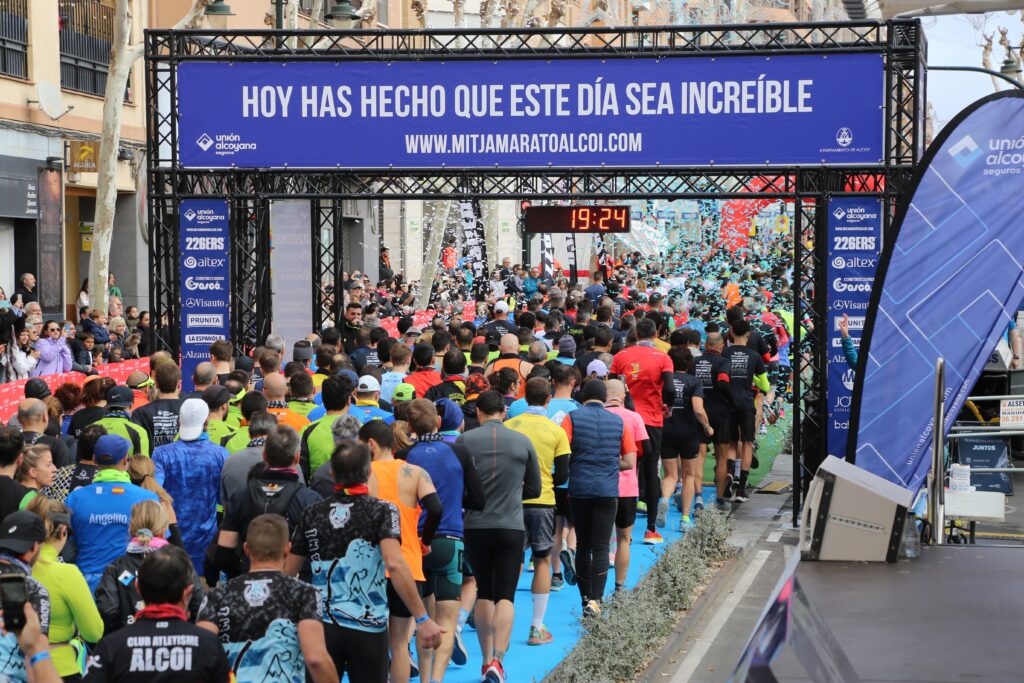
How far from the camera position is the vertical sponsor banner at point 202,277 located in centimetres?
1642

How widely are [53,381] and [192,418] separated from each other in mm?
8277

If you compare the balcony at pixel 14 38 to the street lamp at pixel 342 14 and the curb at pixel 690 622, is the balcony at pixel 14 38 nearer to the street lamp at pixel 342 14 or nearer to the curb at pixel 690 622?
the street lamp at pixel 342 14

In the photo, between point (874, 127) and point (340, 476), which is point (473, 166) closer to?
point (874, 127)

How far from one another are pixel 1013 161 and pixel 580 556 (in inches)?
170

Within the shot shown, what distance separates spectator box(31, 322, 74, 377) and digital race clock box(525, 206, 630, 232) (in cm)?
664

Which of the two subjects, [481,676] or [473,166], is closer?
[481,676]

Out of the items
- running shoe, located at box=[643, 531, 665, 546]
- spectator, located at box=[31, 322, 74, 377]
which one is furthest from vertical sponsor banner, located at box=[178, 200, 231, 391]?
running shoe, located at box=[643, 531, 665, 546]

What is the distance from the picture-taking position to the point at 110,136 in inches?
966

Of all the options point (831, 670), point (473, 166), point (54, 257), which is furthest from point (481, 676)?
point (54, 257)

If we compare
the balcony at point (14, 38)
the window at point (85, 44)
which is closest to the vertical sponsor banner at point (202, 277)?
the balcony at point (14, 38)

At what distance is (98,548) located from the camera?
302 inches

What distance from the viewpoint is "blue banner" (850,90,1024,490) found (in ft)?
29.8

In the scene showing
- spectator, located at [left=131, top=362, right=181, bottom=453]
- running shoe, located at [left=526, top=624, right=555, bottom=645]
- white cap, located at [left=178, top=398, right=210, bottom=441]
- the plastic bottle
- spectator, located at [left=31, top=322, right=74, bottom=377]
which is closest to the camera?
the plastic bottle

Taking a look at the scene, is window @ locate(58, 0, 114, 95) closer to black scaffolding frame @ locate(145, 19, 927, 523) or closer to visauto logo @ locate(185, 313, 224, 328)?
black scaffolding frame @ locate(145, 19, 927, 523)
